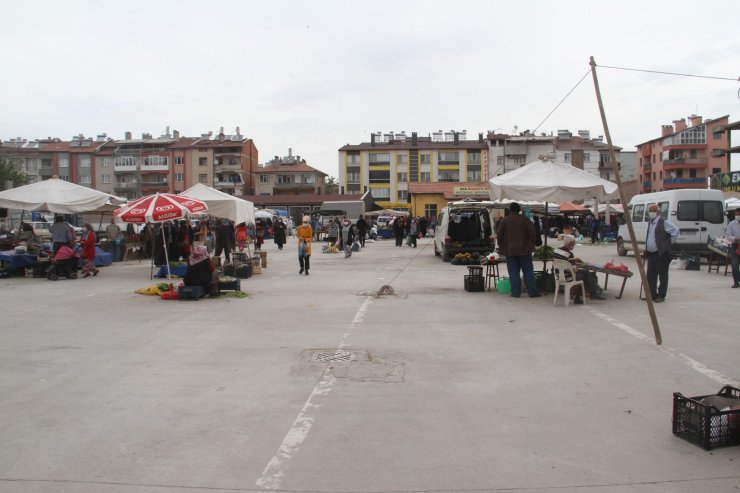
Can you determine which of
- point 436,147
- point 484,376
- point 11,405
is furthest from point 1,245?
point 436,147

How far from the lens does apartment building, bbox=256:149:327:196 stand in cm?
10231

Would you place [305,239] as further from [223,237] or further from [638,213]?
[638,213]

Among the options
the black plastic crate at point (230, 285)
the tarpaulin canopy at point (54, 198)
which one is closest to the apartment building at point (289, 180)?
the tarpaulin canopy at point (54, 198)

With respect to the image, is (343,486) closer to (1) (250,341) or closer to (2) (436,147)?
(1) (250,341)

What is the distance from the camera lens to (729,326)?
30.2ft

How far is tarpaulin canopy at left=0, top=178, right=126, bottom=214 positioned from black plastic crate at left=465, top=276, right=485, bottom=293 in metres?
Answer: 11.2

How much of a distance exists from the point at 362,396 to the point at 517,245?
23.9ft

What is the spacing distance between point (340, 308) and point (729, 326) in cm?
624

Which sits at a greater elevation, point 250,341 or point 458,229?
point 458,229

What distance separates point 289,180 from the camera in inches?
4060

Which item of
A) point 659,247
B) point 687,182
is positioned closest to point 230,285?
point 659,247

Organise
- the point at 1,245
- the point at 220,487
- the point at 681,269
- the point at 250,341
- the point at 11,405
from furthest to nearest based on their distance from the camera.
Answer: the point at 1,245, the point at 681,269, the point at 250,341, the point at 11,405, the point at 220,487

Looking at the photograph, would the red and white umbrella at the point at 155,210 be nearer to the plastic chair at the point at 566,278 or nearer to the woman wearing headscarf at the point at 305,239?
the woman wearing headscarf at the point at 305,239

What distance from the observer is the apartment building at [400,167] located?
99562 millimetres
